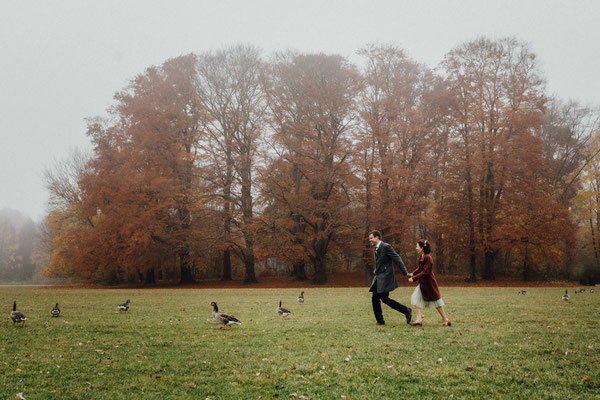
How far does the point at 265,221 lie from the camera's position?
1379 inches

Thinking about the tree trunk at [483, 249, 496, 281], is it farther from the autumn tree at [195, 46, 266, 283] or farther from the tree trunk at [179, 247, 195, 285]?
the tree trunk at [179, 247, 195, 285]

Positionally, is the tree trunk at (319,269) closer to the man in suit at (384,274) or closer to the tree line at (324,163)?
the tree line at (324,163)

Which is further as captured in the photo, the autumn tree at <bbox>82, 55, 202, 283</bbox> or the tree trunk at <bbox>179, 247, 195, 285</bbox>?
the tree trunk at <bbox>179, 247, 195, 285</bbox>

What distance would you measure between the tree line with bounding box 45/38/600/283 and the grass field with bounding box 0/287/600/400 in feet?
73.2

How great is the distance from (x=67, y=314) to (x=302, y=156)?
23451 mm

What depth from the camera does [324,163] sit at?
33625 millimetres

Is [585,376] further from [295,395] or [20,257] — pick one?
[20,257]

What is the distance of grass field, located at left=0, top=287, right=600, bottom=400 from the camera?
518cm

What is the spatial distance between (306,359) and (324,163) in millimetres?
27630

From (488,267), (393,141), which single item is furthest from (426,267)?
(488,267)

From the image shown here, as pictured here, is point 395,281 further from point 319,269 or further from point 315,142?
point 319,269

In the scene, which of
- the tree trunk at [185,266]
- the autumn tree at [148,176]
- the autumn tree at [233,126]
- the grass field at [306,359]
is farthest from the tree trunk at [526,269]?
the tree trunk at [185,266]

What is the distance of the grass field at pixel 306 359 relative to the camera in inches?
204

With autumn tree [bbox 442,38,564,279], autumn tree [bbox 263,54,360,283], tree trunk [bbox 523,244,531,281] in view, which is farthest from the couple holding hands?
tree trunk [bbox 523,244,531,281]
